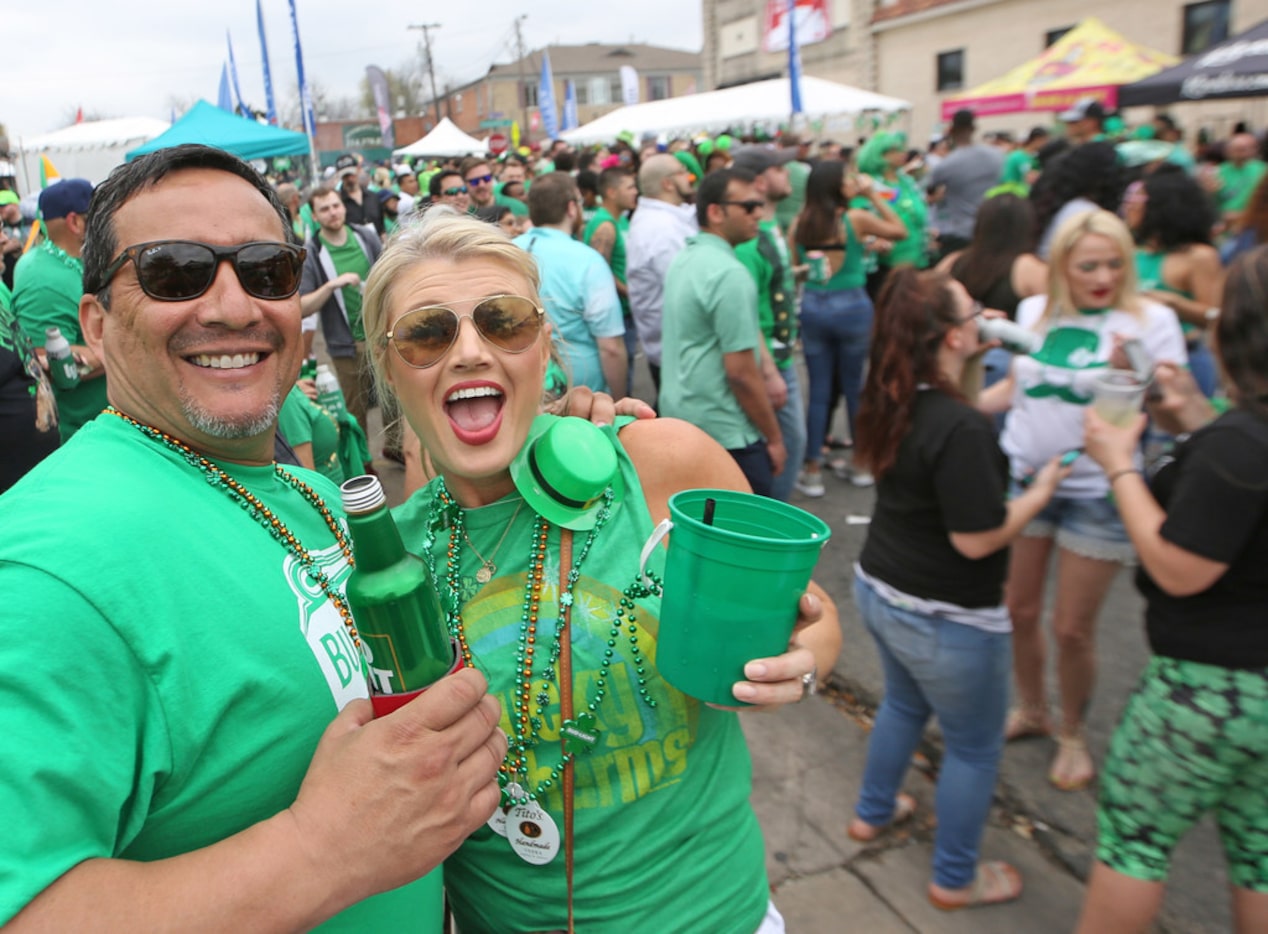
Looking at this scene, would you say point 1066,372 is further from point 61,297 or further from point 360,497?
point 61,297

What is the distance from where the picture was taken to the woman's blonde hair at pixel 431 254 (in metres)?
1.55

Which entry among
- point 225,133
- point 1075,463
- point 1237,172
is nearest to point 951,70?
point 1237,172

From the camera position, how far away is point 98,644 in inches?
36.4

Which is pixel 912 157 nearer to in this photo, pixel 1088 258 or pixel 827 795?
pixel 1088 258

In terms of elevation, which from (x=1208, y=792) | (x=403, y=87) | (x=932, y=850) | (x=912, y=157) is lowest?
(x=932, y=850)

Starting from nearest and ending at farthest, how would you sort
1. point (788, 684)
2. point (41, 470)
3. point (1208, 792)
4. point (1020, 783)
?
point (41, 470)
point (788, 684)
point (1208, 792)
point (1020, 783)

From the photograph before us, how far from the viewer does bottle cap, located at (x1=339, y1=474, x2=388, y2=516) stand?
984 mm

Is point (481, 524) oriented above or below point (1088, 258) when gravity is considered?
below

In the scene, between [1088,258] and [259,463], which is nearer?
[259,463]

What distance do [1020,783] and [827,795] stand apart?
72 centimetres

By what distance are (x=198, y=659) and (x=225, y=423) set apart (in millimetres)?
397

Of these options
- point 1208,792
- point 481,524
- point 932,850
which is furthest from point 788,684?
point 932,850

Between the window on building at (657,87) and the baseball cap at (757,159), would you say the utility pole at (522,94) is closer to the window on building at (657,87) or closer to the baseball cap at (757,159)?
the window on building at (657,87)

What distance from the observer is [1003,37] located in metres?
27.2
